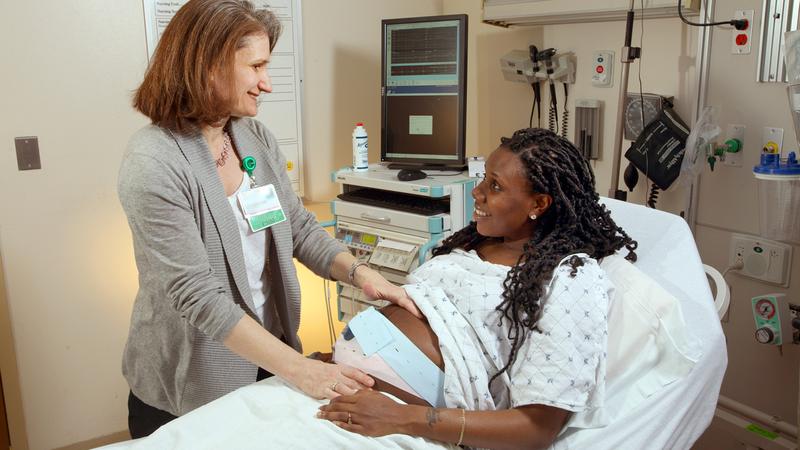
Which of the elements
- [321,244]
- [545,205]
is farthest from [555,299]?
[321,244]

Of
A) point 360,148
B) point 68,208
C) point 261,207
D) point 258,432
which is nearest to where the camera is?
point 258,432

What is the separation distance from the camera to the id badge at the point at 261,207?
1541mm

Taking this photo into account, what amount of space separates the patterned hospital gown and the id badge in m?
0.35

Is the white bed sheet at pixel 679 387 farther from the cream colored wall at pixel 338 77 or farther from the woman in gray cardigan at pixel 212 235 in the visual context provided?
the cream colored wall at pixel 338 77

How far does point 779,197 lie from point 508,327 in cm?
113

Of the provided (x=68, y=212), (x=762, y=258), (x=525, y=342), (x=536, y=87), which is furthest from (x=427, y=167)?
(x=525, y=342)

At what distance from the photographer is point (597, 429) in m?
1.29

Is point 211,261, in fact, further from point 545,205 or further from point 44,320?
point 44,320

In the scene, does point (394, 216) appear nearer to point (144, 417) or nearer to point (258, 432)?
point (144, 417)

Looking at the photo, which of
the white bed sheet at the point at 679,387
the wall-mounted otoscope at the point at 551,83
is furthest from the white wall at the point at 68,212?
the white bed sheet at the point at 679,387

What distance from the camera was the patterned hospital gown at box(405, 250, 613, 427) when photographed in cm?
125

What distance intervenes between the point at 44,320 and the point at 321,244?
52.8 inches

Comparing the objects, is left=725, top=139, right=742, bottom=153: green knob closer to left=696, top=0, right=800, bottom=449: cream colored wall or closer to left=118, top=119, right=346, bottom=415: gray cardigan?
left=696, top=0, right=800, bottom=449: cream colored wall

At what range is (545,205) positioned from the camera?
1444 mm
